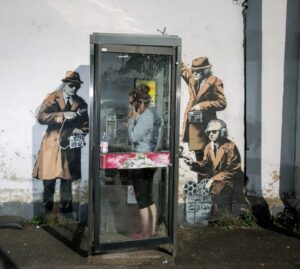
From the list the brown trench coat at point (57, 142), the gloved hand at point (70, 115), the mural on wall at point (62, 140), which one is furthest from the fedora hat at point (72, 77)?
the gloved hand at point (70, 115)

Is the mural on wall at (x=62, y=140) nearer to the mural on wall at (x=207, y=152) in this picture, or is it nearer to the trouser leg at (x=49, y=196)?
the trouser leg at (x=49, y=196)

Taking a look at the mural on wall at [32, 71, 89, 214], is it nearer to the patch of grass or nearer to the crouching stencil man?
the crouching stencil man

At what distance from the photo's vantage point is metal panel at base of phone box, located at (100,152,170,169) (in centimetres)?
482

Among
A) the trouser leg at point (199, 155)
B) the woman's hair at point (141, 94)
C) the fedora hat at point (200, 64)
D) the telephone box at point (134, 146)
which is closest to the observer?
the telephone box at point (134, 146)

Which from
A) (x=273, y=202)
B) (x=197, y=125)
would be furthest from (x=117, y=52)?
(x=273, y=202)

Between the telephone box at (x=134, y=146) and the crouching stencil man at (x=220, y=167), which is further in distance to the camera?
the crouching stencil man at (x=220, y=167)

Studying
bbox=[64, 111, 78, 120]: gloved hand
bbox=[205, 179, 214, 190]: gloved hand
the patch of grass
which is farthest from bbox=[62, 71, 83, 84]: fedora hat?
the patch of grass

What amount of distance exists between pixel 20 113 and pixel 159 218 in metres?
2.25

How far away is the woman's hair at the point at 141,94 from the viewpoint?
16.5 ft

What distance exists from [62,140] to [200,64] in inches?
79.9

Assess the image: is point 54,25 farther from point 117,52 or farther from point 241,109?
point 241,109

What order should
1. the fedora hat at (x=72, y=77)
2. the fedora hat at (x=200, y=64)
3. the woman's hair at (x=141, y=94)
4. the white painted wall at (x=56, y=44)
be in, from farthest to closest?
1. the fedora hat at (x=200, y=64)
2. the fedora hat at (x=72, y=77)
3. the white painted wall at (x=56, y=44)
4. the woman's hair at (x=141, y=94)

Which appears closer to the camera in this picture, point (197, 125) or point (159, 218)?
point (159, 218)

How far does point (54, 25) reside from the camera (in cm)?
589
